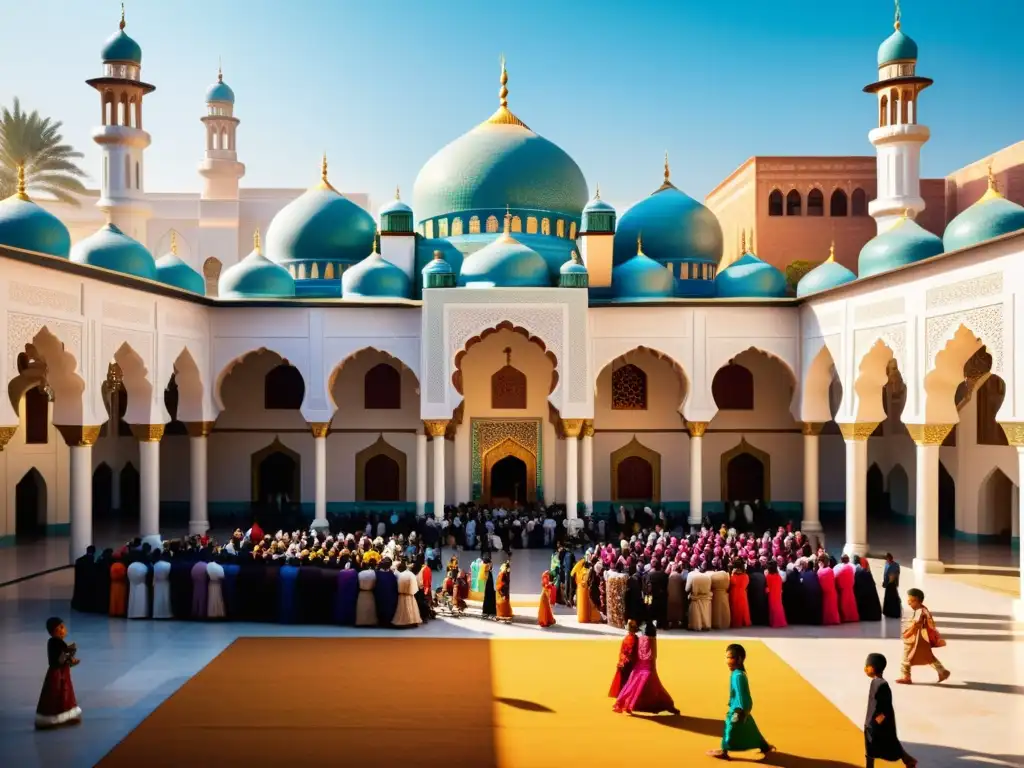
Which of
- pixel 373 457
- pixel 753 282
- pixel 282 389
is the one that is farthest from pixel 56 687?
pixel 753 282

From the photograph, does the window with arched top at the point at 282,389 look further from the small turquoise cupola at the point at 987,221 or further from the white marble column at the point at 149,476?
the small turquoise cupola at the point at 987,221

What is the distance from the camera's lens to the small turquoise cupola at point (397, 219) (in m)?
23.1

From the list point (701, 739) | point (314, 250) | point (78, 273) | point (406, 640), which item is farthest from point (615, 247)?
point (701, 739)

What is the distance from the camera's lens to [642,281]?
21.3 meters

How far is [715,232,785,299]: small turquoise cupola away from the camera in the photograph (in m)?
21.7

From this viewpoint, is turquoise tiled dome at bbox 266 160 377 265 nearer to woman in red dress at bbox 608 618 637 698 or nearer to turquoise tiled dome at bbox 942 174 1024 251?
turquoise tiled dome at bbox 942 174 1024 251

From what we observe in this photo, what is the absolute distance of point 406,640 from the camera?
37.5 ft

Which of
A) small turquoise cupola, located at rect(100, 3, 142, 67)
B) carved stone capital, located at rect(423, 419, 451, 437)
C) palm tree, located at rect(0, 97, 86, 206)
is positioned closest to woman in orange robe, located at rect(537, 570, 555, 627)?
carved stone capital, located at rect(423, 419, 451, 437)

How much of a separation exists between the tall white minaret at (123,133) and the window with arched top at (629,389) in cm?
1148

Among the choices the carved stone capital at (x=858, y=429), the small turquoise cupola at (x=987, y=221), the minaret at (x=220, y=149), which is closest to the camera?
the small turquoise cupola at (x=987, y=221)

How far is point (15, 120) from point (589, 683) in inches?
974

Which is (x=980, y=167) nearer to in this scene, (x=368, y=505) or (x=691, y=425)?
(x=691, y=425)

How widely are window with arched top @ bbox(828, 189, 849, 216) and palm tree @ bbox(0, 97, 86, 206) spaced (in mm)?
25751

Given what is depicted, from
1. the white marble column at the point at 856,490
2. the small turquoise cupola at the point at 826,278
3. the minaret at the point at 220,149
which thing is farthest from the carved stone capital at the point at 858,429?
the minaret at the point at 220,149
